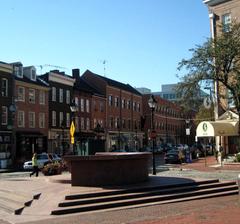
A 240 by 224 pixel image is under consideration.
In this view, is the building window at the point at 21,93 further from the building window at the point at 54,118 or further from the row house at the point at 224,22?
the row house at the point at 224,22

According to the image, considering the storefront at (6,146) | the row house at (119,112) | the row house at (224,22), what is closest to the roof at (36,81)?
the storefront at (6,146)

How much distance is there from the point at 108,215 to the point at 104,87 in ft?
209

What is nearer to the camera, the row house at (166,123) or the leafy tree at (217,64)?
the leafy tree at (217,64)

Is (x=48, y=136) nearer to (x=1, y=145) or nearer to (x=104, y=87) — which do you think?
(x=1, y=145)

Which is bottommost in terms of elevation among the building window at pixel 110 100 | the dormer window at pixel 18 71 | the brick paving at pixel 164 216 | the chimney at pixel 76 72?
the brick paving at pixel 164 216

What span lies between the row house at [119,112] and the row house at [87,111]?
1.51 m

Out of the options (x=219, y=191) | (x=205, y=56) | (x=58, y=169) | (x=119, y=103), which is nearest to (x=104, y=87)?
(x=119, y=103)

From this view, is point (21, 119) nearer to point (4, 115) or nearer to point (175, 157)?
point (4, 115)

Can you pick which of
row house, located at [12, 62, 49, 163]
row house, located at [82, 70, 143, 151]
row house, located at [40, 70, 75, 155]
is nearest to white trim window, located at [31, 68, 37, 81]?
row house, located at [12, 62, 49, 163]

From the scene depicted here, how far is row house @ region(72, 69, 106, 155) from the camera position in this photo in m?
68.7

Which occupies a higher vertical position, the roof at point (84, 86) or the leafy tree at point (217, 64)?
the roof at point (84, 86)

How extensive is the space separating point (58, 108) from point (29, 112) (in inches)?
279

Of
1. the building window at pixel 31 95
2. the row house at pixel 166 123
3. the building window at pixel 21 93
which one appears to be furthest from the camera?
the row house at pixel 166 123

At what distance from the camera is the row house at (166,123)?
9862cm
